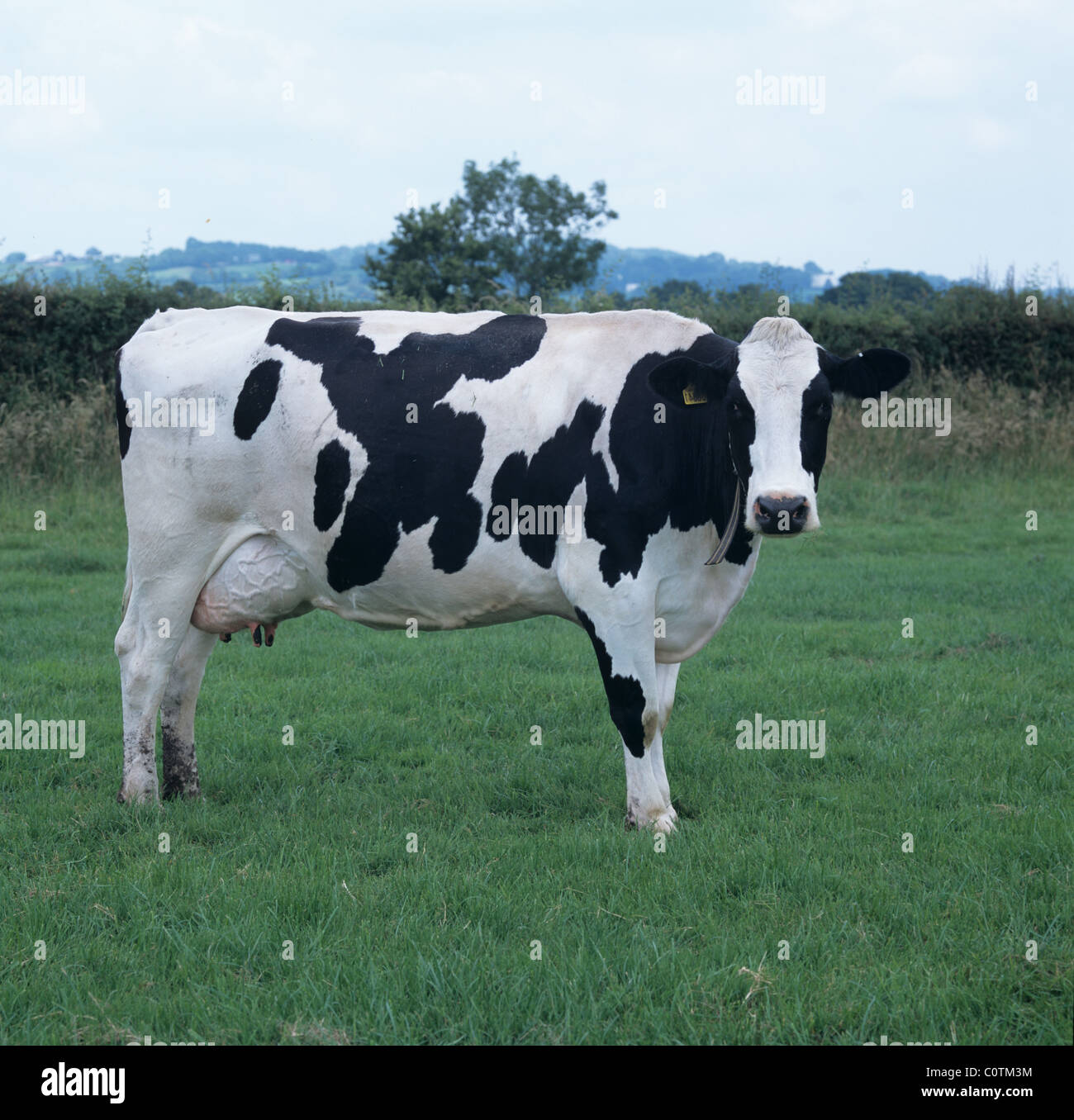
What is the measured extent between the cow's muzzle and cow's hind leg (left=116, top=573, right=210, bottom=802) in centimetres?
287

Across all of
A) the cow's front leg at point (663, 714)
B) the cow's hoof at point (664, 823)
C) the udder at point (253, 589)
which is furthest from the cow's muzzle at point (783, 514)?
the udder at point (253, 589)

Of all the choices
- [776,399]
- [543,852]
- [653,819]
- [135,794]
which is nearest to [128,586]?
[135,794]

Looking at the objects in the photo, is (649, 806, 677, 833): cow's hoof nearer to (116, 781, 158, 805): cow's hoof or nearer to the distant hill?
(116, 781, 158, 805): cow's hoof

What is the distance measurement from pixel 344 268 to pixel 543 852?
265 feet

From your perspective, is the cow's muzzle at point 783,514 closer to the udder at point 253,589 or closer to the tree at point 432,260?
the udder at point 253,589

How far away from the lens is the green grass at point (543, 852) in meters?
3.49

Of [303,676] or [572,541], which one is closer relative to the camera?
[572,541]

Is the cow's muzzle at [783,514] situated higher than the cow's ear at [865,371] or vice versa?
the cow's ear at [865,371]

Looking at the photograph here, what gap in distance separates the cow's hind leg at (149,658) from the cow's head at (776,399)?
8.55 feet

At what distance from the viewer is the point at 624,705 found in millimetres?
5168

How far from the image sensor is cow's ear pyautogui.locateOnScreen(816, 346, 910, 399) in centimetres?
498

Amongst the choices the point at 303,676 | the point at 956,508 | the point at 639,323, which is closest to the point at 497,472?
the point at 639,323
